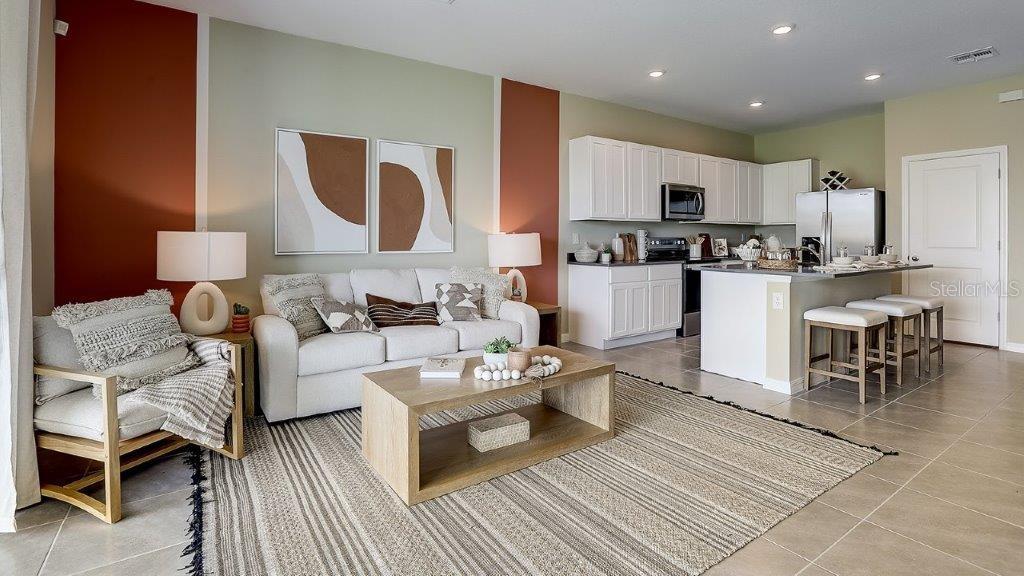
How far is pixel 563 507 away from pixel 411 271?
2712 millimetres

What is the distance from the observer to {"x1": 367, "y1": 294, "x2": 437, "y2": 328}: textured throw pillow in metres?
3.88

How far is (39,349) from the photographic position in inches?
89.9

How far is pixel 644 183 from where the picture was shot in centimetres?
602

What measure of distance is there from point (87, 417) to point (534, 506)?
1.85 m

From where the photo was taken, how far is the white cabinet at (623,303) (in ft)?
17.5

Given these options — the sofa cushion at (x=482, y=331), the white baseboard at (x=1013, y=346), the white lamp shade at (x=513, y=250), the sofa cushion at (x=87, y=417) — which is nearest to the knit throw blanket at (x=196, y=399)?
the sofa cushion at (x=87, y=417)

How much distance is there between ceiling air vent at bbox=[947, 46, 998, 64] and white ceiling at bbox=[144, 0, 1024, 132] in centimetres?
6

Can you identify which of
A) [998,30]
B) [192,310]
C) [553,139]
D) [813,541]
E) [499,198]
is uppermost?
[998,30]

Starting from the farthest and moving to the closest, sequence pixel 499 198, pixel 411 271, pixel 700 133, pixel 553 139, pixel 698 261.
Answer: pixel 700 133
pixel 698 261
pixel 553 139
pixel 499 198
pixel 411 271

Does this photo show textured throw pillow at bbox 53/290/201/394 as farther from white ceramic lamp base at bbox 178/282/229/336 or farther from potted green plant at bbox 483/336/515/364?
potted green plant at bbox 483/336/515/364

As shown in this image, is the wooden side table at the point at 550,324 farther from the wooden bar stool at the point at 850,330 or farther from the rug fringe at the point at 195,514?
the rug fringe at the point at 195,514

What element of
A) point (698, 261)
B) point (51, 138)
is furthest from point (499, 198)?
point (51, 138)

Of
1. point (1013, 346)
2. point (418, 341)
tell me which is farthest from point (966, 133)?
point (418, 341)

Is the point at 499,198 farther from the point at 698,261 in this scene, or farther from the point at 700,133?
the point at 700,133
